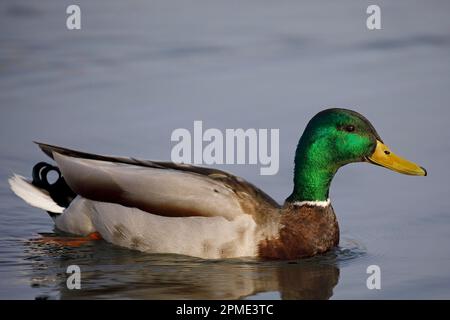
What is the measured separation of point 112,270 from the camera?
9.54m

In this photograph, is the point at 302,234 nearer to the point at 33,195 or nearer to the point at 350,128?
the point at 350,128

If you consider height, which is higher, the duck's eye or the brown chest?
the duck's eye

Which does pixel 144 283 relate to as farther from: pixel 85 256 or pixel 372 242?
pixel 372 242

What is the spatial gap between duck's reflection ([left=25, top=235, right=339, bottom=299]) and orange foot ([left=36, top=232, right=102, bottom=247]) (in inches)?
2.7

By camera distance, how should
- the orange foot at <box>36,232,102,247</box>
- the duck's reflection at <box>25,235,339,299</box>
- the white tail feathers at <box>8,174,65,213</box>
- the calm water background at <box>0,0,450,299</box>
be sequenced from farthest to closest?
the white tail feathers at <box>8,174,65,213</box> < the orange foot at <box>36,232,102,247</box> < the calm water background at <box>0,0,450,299</box> < the duck's reflection at <box>25,235,339,299</box>

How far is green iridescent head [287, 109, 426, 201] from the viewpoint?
991cm

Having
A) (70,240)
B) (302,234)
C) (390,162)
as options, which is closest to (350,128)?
(390,162)

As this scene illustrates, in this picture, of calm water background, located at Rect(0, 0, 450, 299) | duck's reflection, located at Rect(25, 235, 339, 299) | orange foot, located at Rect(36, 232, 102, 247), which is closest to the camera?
duck's reflection, located at Rect(25, 235, 339, 299)

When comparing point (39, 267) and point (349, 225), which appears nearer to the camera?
point (39, 267)

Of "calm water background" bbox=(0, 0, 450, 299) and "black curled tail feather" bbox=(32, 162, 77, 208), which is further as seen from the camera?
"black curled tail feather" bbox=(32, 162, 77, 208)

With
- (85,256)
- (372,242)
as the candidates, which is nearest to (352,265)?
(372,242)

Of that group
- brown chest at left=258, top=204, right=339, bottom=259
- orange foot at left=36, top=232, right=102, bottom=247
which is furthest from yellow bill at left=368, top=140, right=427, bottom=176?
orange foot at left=36, top=232, right=102, bottom=247

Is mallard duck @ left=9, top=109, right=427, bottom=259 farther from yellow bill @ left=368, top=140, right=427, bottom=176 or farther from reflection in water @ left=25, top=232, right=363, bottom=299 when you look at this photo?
reflection in water @ left=25, top=232, right=363, bottom=299

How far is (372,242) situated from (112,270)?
2.17 metres
